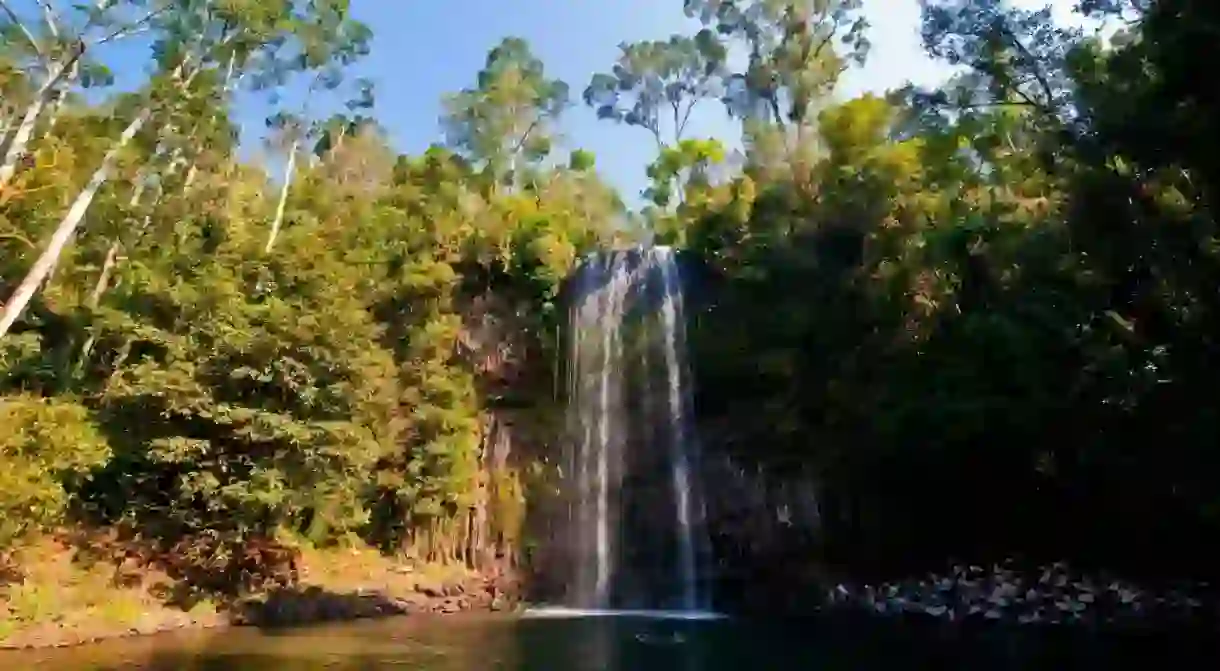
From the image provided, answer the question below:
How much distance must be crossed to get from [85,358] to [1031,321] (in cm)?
1453

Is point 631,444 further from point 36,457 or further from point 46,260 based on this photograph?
point 46,260

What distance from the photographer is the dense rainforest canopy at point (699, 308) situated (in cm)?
1172

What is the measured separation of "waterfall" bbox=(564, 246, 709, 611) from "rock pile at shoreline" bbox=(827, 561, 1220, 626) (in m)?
3.27

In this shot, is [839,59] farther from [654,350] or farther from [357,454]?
[357,454]

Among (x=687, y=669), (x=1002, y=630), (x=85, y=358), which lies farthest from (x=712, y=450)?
(x=85, y=358)

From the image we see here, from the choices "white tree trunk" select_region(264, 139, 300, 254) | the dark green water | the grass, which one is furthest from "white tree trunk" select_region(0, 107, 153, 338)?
"white tree trunk" select_region(264, 139, 300, 254)

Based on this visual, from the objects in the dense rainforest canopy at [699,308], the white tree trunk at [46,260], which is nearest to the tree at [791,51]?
the dense rainforest canopy at [699,308]

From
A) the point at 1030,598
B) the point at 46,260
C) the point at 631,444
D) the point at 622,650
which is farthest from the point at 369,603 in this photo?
the point at 1030,598

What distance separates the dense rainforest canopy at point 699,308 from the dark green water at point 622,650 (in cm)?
184

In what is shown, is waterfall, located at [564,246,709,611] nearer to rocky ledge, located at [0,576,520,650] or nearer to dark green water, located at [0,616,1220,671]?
rocky ledge, located at [0,576,520,650]

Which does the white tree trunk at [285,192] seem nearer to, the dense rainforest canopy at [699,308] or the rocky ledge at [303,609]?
the dense rainforest canopy at [699,308]

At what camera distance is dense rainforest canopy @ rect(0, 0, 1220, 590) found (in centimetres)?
1172

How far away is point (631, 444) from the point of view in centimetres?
2050

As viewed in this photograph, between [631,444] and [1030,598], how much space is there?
7828 millimetres
